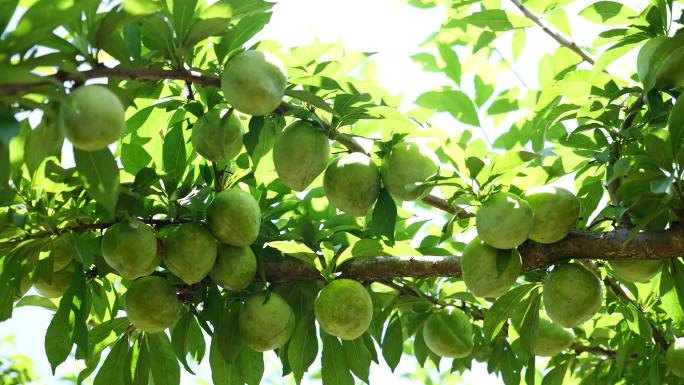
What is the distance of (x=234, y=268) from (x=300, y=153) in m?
0.33

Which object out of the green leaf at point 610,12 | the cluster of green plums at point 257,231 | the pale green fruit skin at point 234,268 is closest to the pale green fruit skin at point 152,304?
the cluster of green plums at point 257,231

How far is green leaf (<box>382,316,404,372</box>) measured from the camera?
2346 millimetres

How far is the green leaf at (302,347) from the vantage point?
2170 millimetres

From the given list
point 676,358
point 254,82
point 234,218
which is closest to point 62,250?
point 234,218

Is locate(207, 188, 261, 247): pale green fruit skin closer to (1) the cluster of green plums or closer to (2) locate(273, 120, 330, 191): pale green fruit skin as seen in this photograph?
(1) the cluster of green plums

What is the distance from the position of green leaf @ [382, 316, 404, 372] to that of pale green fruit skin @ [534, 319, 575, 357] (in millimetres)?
400

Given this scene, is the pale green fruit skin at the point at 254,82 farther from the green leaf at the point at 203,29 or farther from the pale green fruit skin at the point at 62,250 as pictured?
the pale green fruit skin at the point at 62,250

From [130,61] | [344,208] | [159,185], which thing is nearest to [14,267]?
[159,185]

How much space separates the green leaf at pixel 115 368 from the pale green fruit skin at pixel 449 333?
821 millimetres

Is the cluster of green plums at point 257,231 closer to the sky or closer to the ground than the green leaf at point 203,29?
closer to the ground

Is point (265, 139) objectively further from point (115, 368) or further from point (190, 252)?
point (115, 368)

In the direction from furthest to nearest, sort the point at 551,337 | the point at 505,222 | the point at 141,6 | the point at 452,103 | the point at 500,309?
A: the point at 452,103
the point at 551,337
the point at 500,309
the point at 505,222
the point at 141,6

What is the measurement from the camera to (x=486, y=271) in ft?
6.15

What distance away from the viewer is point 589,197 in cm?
213
